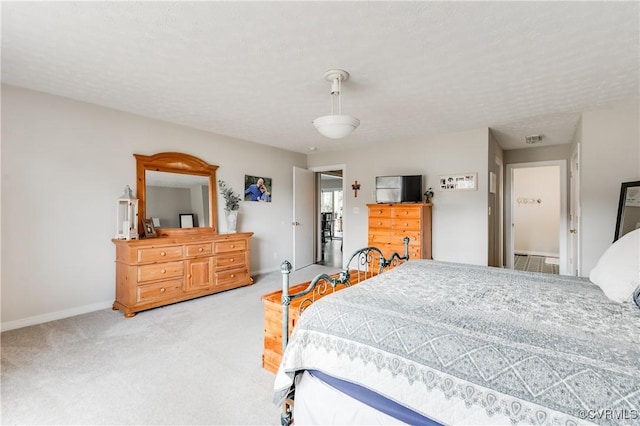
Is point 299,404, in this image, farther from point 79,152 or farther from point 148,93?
point 79,152

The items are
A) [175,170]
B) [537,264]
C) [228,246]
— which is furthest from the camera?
[537,264]

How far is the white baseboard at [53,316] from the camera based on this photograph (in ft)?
9.64

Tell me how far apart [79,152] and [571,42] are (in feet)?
15.6

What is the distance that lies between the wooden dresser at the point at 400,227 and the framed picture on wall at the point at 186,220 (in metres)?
2.77

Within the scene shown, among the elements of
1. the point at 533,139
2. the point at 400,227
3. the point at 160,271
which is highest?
the point at 533,139

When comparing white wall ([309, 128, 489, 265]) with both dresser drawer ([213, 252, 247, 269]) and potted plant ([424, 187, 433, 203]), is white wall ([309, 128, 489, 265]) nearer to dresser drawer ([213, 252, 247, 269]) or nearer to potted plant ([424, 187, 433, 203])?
potted plant ([424, 187, 433, 203])

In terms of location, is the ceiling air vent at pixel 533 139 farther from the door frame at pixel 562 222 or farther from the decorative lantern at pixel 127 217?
the decorative lantern at pixel 127 217

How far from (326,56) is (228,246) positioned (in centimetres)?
300

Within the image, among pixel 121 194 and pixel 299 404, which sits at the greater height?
pixel 121 194

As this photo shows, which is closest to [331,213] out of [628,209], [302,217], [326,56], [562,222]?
[302,217]

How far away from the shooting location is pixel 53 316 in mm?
3186

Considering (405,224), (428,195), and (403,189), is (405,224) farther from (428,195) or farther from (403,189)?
(428,195)

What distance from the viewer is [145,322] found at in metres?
3.12

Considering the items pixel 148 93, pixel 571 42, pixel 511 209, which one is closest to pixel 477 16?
pixel 571 42
